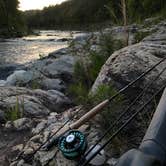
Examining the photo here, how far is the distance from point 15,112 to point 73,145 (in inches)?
81.4

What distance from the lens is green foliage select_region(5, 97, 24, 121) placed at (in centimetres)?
488

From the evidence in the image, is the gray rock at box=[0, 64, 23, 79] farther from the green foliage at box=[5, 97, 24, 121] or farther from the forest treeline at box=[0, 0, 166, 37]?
the forest treeline at box=[0, 0, 166, 37]

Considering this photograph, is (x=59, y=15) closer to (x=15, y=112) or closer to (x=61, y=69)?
(x=61, y=69)

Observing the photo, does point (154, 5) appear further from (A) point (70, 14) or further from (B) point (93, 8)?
(A) point (70, 14)

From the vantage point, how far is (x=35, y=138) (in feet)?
13.1

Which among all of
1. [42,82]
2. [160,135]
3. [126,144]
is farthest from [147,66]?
[42,82]

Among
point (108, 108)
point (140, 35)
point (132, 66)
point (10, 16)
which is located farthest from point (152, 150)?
point (10, 16)

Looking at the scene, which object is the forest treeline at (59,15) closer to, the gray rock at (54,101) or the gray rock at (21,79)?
the gray rock at (21,79)

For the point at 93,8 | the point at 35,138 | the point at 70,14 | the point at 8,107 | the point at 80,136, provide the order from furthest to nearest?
the point at 70,14 → the point at 93,8 → the point at 8,107 → the point at 35,138 → the point at 80,136

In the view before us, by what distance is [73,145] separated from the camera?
3.05m

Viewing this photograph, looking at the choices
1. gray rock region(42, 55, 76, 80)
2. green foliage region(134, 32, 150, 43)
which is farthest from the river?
green foliage region(134, 32, 150, 43)

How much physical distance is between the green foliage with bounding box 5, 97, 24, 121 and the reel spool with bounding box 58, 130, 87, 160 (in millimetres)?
1919

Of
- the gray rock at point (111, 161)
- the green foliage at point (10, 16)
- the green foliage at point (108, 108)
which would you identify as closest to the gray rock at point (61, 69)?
the green foliage at point (108, 108)

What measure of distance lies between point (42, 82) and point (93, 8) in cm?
7502
